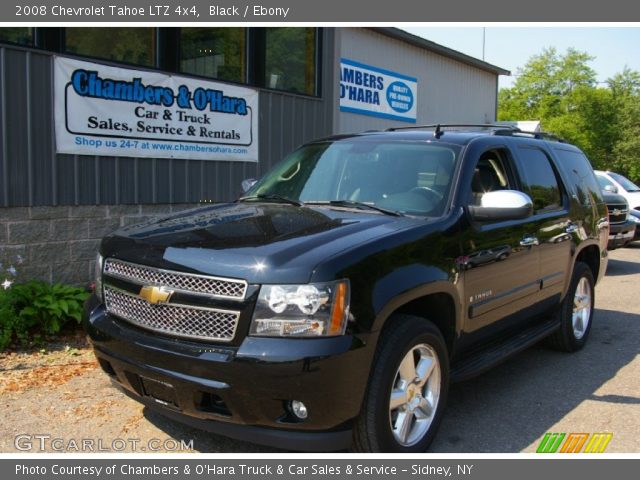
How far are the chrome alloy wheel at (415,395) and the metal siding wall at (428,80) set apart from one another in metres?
7.67

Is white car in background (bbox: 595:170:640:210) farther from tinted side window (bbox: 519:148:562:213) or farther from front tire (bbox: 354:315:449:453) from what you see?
front tire (bbox: 354:315:449:453)

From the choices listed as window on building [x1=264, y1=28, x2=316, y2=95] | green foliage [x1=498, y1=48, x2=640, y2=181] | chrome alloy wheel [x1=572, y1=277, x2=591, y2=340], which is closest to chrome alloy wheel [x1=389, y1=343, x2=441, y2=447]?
chrome alloy wheel [x1=572, y1=277, x2=591, y2=340]

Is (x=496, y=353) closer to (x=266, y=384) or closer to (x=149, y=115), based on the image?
(x=266, y=384)

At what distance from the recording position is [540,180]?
5254mm

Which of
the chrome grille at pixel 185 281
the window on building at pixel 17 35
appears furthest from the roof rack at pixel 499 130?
the window on building at pixel 17 35

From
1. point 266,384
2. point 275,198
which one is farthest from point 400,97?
point 266,384

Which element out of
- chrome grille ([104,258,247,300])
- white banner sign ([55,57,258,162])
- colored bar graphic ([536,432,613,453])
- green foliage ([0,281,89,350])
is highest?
white banner sign ([55,57,258,162])

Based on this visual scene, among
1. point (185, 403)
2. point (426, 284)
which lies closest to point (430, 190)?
point (426, 284)

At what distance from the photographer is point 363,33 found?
12.3 meters

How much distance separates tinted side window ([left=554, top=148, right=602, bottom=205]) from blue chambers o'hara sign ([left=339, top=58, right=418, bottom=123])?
595cm

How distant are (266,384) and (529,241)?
8.81ft

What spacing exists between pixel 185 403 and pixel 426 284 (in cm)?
143

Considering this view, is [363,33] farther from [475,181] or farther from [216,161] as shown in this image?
[475,181]

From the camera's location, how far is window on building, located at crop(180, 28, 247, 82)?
794 cm
